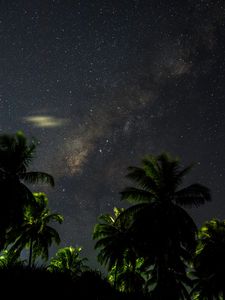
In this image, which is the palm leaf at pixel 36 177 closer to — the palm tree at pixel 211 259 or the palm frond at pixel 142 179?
the palm frond at pixel 142 179

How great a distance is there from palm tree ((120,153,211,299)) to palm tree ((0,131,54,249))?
6.25 m

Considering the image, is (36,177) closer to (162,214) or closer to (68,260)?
(162,214)

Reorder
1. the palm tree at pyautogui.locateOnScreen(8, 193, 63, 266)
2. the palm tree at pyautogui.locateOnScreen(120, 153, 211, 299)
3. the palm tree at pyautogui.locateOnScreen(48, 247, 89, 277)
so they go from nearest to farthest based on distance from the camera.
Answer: the palm tree at pyautogui.locateOnScreen(120, 153, 211, 299) < the palm tree at pyautogui.locateOnScreen(8, 193, 63, 266) < the palm tree at pyautogui.locateOnScreen(48, 247, 89, 277)

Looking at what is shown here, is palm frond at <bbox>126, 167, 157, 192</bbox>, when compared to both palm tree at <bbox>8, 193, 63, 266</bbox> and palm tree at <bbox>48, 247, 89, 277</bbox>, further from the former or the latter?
Result: palm tree at <bbox>48, 247, 89, 277</bbox>

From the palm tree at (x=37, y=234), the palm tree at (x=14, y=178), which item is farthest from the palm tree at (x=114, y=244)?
the palm tree at (x=14, y=178)

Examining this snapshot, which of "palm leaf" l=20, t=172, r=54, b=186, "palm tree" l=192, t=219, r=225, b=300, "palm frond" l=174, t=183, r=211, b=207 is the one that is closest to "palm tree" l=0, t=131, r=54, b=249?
"palm leaf" l=20, t=172, r=54, b=186

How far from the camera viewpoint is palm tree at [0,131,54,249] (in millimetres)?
21062

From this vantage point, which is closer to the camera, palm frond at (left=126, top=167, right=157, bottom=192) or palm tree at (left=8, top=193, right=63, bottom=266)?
palm frond at (left=126, top=167, right=157, bottom=192)

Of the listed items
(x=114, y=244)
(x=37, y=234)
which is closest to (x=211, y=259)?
(x=114, y=244)

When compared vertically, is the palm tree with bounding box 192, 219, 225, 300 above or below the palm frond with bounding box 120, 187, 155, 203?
below

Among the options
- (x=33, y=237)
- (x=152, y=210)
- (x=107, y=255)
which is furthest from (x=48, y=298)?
(x=107, y=255)

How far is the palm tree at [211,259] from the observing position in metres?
27.1

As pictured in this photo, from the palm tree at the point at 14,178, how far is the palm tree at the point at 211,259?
549 inches

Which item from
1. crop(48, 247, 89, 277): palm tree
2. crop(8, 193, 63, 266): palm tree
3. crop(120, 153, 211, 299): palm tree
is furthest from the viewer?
crop(48, 247, 89, 277): palm tree
